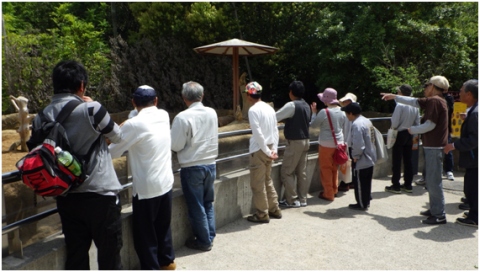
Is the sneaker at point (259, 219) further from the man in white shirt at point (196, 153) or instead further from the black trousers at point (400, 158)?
the black trousers at point (400, 158)

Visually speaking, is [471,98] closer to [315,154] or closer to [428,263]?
[428,263]

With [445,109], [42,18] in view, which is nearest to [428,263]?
[445,109]

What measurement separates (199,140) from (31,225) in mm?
1748

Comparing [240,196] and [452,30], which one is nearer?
[240,196]

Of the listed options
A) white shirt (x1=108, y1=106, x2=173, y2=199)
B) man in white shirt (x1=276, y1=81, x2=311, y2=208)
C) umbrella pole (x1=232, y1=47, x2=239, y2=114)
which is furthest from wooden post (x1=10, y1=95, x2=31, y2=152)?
white shirt (x1=108, y1=106, x2=173, y2=199)

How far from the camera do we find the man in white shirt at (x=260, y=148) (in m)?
5.69

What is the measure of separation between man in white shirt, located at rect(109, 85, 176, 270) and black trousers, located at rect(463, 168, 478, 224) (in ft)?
11.7

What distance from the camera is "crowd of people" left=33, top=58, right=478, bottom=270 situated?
3414 millimetres

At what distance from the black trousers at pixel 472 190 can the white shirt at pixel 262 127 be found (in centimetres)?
227

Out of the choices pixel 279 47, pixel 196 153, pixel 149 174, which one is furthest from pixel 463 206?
pixel 279 47

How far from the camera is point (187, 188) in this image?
16.0 ft

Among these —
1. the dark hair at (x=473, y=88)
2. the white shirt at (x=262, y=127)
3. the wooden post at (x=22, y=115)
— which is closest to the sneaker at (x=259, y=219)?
the white shirt at (x=262, y=127)

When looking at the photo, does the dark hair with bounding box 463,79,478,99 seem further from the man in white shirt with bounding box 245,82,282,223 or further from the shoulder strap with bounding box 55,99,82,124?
the shoulder strap with bounding box 55,99,82,124

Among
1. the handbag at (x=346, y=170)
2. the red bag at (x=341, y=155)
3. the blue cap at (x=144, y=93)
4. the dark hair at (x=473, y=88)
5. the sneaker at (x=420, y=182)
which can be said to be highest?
the blue cap at (x=144, y=93)
